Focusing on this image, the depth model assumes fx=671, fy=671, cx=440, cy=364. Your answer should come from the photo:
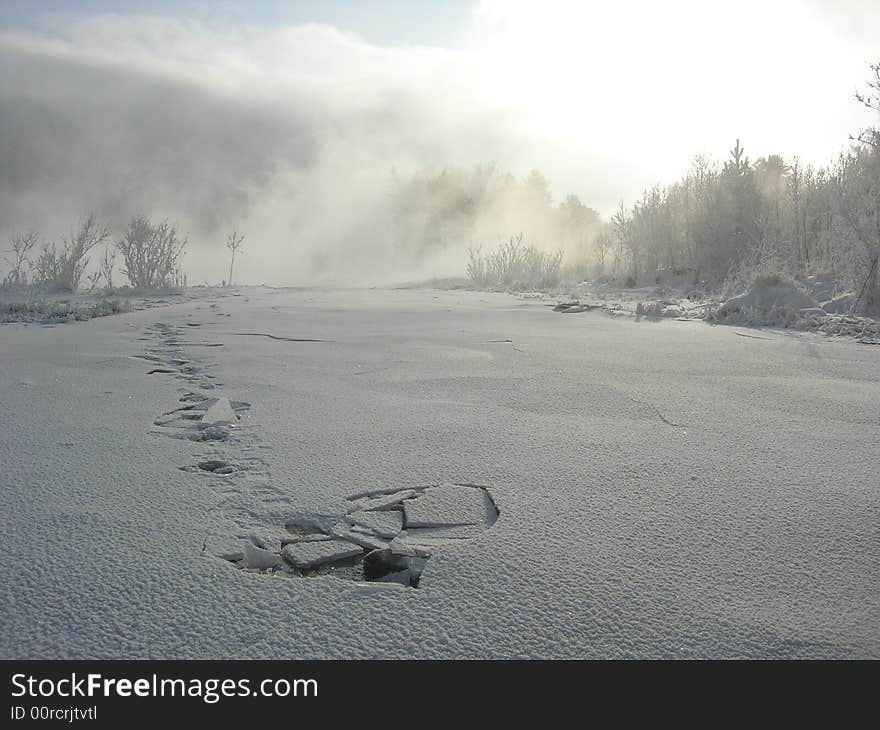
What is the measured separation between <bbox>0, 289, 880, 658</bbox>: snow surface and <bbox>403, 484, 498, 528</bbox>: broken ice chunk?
53 mm

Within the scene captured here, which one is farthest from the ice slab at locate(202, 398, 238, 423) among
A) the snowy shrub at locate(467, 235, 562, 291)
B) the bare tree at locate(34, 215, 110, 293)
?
the snowy shrub at locate(467, 235, 562, 291)

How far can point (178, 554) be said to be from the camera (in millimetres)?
1283

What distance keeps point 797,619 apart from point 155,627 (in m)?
1.02

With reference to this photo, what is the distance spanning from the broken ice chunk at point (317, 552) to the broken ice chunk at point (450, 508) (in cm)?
17

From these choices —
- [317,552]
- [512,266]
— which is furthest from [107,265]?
[317,552]

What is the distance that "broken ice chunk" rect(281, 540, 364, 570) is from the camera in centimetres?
130

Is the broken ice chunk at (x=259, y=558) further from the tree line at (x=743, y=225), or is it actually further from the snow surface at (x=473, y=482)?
the tree line at (x=743, y=225)

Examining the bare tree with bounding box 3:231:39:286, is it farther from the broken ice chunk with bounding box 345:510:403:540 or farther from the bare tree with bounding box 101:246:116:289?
the broken ice chunk with bounding box 345:510:403:540

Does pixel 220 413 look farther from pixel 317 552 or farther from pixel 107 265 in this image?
pixel 107 265

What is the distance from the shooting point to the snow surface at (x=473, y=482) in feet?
3.42

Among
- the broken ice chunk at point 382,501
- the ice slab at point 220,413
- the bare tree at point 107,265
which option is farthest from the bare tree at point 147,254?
the broken ice chunk at point 382,501
